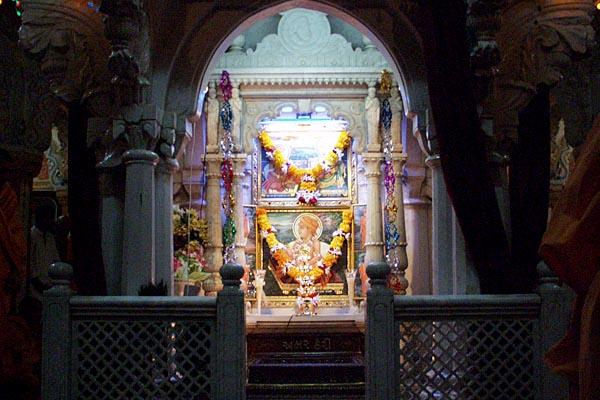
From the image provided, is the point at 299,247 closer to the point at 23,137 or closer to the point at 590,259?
the point at 23,137

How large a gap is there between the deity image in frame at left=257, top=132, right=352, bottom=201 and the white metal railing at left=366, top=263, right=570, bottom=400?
7472 mm

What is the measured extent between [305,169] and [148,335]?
760 cm

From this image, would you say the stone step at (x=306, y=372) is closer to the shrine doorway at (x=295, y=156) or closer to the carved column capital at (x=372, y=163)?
the shrine doorway at (x=295, y=156)

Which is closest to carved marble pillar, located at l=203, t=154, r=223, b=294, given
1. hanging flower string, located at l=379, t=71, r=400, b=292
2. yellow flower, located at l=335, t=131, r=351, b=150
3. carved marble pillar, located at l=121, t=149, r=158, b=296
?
yellow flower, located at l=335, t=131, r=351, b=150

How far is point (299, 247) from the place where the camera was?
12.4 meters

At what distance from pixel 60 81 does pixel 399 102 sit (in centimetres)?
617

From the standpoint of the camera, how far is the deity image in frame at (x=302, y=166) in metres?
12.7

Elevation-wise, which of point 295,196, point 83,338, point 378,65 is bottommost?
point 83,338

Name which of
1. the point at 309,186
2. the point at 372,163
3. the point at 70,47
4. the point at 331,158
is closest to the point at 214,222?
the point at 309,186

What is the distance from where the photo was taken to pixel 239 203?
12.2m

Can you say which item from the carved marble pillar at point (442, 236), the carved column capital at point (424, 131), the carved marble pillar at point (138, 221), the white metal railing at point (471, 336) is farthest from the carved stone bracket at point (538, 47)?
the carved marble pillar at point (138, 221)

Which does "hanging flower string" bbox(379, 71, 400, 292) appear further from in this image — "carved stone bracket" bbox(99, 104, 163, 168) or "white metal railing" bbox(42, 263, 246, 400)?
"white metal railing" bbox(42, 263, 246, 400)

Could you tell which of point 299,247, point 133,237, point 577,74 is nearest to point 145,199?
point 133,237

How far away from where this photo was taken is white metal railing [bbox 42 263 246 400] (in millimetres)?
5086
